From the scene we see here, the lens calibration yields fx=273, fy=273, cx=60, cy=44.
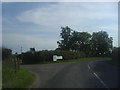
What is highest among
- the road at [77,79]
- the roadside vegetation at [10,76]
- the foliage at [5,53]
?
the foliage at [5,53]

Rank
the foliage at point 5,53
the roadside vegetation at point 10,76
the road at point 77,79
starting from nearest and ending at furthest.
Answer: the road at point 77,79
the roadside vegetation at point 10,76
the foliage at point 5,53

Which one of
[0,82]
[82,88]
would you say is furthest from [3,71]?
[82,88]

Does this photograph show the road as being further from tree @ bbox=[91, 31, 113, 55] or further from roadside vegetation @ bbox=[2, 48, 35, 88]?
tree @ bbox=[91, 31, 113, 55]

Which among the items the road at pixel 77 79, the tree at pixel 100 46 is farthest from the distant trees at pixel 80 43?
the road at pixel 77 79

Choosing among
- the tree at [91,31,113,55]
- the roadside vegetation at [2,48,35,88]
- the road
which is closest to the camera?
the road

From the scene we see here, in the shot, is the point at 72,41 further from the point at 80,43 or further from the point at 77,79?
the point at 77,79

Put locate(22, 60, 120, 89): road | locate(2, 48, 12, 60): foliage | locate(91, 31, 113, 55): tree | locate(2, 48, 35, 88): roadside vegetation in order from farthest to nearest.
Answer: locate(91, 31, 113, 55): tree
locate(2, 48, 12, 60): foliage
locate(2, 48, 35, 88): roadside vegetation
locate(22, 60, 120, 89): road

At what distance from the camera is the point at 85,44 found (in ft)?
421

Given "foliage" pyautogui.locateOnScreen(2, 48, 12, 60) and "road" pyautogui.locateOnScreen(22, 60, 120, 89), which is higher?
"foliage" pyautogui.locateOnScreen(2, 48, 12, 60)

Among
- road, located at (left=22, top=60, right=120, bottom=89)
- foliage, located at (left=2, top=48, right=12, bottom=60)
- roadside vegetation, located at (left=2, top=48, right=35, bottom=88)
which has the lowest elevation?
road, located at (left=22, top=60, right=120, bottom=89)

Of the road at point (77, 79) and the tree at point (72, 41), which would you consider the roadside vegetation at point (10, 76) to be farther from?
the tree at point (72, 41)

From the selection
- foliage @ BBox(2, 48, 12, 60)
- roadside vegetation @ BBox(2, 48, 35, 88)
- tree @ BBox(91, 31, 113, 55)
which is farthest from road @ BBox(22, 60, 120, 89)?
tree @ BBox(91, 31, 113, 55)

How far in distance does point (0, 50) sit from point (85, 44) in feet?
351

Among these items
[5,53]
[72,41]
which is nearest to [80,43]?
[72,41]
